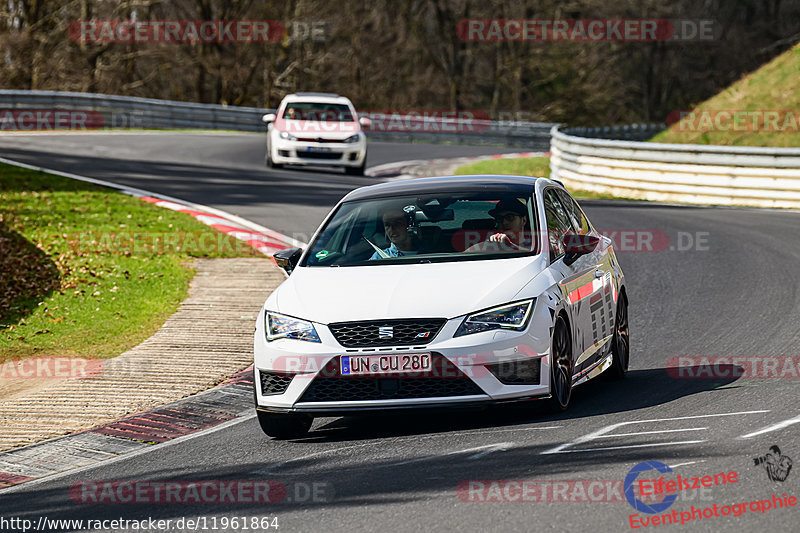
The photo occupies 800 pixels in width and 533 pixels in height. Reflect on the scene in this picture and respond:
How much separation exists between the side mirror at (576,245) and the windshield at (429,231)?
9.0 inches

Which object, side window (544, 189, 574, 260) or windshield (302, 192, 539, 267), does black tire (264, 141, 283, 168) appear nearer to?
side window (544, 189, 574, 260)

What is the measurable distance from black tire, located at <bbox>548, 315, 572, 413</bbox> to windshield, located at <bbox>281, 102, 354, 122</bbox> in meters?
21.4

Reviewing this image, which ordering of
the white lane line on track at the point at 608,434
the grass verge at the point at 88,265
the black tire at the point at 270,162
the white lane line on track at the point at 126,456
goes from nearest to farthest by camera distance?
the white lane line on track at the point at 608,434
the white lane line on track at the point at 126,456
the grass verge at the point at 88,265
the black tire at the point at 270,162

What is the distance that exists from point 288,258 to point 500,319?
196 cm

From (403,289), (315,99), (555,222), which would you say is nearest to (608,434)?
(403,289)

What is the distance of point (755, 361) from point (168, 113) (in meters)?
33.5

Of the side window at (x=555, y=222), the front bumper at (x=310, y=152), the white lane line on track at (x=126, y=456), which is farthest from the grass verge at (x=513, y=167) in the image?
the white lane line on track at (x=126, y=456)

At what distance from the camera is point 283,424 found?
7961 mm

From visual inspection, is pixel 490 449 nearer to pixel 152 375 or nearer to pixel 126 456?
→ pixel 126 456

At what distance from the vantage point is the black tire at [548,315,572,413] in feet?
25.4

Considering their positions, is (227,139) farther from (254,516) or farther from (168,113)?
(254,516)

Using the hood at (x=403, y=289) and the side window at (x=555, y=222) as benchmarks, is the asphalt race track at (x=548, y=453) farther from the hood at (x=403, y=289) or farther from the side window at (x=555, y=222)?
the side window at (x=555, y=222)

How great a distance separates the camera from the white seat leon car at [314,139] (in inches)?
→ 1115

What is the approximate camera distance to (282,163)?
28.6 m
